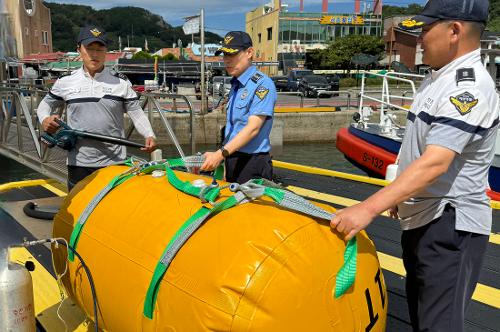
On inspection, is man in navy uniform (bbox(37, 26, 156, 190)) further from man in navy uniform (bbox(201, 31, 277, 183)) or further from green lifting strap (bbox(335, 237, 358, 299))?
green lifting strap (bbox(335, 237, 358, 299))

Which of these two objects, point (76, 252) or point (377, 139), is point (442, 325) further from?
point (377, 139)

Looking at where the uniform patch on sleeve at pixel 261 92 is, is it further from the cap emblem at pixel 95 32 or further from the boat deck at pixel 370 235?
the boat deck at pixel 370 235

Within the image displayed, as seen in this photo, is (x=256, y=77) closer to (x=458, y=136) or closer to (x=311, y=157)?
(x=458, y=136)

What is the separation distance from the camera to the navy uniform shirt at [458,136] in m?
Result: 1.71

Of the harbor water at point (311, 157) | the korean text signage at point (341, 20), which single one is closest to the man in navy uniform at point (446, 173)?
the harbor water at point (311, 157)

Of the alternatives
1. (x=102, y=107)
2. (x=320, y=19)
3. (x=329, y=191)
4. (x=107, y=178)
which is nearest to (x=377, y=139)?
(x=329, y=191)

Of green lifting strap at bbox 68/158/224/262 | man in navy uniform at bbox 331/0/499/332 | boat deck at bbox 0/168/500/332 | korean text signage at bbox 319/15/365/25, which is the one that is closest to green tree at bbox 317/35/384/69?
korean text signage at bbox 319/15/365/25

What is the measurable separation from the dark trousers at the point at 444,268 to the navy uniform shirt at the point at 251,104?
4.96ft

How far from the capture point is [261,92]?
3197mm

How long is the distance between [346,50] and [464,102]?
5553 cm

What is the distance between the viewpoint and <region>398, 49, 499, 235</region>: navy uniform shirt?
1.71 meters

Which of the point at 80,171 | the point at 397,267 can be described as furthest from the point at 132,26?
the point at 397,267

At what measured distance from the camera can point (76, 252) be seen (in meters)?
2.31

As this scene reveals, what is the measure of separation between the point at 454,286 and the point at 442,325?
7.4 inches
